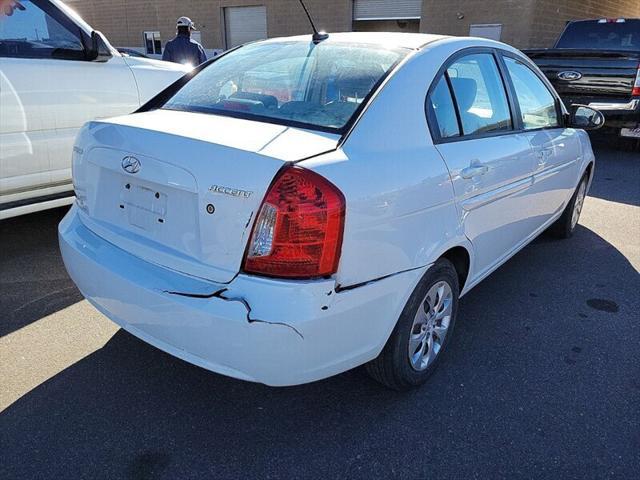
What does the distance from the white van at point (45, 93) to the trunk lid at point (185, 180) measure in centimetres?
163

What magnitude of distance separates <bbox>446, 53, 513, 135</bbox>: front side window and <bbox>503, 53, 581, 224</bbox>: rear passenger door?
21 cm

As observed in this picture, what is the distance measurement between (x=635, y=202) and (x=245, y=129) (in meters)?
5.52

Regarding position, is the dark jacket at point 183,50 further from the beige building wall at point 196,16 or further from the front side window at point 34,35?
the beige building wall at point 196,16

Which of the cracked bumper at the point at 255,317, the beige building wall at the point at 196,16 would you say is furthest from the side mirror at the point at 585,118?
the beige building wall at the point at 196,16

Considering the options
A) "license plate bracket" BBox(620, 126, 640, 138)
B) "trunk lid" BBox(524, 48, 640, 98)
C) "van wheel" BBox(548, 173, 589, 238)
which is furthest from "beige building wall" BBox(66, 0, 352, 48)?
"van wheel" BBox(548, 173, 589, 238)

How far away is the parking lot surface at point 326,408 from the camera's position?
7.03 feet

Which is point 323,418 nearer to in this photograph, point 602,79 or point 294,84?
point 294,84

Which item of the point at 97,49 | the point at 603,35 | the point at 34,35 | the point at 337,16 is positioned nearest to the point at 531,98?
the point at 97,49

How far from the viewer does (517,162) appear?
3.03 m

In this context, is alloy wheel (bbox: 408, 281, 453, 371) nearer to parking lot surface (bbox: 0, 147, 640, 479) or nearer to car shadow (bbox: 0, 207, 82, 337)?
parking lot surface (bbox: 0, 147, 640, 479)

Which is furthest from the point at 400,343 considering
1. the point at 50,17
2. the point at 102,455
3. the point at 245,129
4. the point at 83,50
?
the point at 50,17

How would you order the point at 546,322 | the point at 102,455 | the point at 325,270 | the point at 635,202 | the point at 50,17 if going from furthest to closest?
the point at 635,202, the point at 50,17, the point at 546,322, the point at 102,455, the point at 325,270

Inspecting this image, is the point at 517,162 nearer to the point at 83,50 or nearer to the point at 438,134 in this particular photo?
the point at 438,134

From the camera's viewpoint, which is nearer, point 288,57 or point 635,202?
point 288,57
